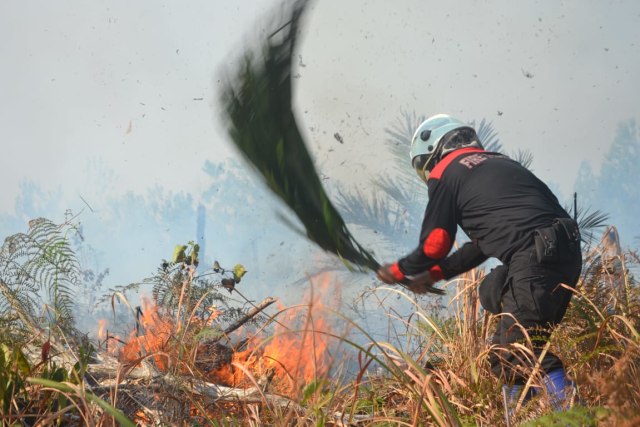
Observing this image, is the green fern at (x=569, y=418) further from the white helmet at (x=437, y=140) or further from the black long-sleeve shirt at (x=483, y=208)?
the white helmet at (x=437, y=140)

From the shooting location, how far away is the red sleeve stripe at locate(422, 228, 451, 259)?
4.48 metres

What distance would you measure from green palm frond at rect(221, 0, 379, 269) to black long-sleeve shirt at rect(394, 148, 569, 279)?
1395 millimetres

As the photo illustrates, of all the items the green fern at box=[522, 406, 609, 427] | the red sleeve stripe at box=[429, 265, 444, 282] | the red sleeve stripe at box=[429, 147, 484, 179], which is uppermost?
the red sleeve stripe at box=[429, 147, 484, 179]

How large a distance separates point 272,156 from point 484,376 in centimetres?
277

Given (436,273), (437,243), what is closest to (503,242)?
(437,243)

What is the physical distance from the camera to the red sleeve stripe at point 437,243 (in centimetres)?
448

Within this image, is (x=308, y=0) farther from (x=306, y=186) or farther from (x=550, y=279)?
(x=550, y=279)

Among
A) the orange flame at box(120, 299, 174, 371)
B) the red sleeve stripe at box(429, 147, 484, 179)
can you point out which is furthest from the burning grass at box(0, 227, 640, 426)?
the red sleeve stripe at box(429, 147, 484, 179)

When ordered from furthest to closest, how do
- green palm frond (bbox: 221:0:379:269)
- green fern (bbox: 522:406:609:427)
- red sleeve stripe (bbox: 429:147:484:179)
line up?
1. green palm frond (bbox: 221:0:379:269)
2. red sleeve stripe (bbox: 429:147:484:179)
3. green fern (bbox: 522:406:609:427)

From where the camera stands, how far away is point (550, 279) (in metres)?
4.17

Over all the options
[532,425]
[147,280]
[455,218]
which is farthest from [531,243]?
[147,280]

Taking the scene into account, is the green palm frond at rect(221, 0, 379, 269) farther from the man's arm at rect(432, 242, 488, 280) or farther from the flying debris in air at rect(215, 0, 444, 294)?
the man's arm at rect(432, 242, 488, 280)

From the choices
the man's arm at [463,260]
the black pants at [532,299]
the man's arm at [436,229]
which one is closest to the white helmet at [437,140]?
the man's arm at [436,229]

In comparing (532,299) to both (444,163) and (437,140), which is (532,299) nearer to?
(444,163)
